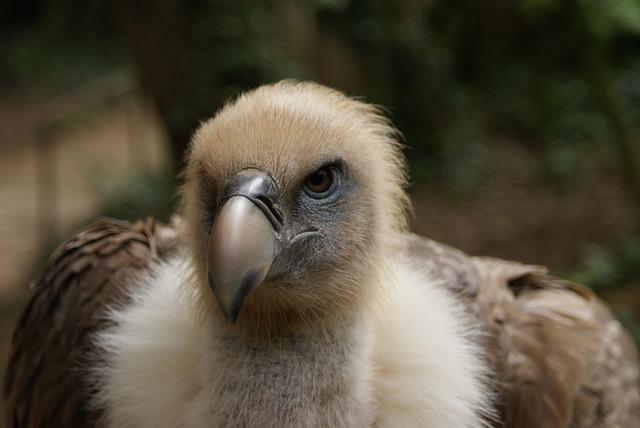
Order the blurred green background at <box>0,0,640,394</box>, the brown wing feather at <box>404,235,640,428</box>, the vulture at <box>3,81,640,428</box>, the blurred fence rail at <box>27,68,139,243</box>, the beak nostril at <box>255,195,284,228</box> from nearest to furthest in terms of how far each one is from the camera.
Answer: the beak nostril at <box>255,195,284,228</box>, the vulture at <box>3,81,640,428</box>, the brown wing feather at <box>404,235,640,428</box>, the blurred green background at <box>0,0,640,394</box>, the blurred fence rail at <box>27,68,139,243</box>

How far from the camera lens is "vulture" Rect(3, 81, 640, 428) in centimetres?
247

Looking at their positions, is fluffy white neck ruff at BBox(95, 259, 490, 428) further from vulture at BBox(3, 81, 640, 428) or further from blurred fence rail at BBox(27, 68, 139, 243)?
blurred fence rail at BBox(27, 68, 139, 243)

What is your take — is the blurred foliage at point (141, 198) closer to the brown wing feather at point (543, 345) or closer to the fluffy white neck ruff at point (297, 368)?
the brown wing feather at point (543, 345)

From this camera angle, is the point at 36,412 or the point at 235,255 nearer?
the point at 235,255

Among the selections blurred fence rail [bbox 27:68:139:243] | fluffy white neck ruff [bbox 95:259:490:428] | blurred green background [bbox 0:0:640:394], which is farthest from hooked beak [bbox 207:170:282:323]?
blurred fence rail [bbox 27:68:139:243]

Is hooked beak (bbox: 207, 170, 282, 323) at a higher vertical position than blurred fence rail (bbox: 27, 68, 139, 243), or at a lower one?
lower

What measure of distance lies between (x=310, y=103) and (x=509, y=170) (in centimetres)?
848

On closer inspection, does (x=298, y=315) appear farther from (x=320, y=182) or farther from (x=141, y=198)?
(x=141, y=198)

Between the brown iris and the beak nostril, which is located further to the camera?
the brown iris

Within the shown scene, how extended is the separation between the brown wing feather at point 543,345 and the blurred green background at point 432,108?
1.93 m

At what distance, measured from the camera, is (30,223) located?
1176 cm

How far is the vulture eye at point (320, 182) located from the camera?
2504 millimetres

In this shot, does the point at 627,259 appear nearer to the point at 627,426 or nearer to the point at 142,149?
the point at 627,426

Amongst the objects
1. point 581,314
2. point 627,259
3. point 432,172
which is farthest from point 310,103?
point 432,172
